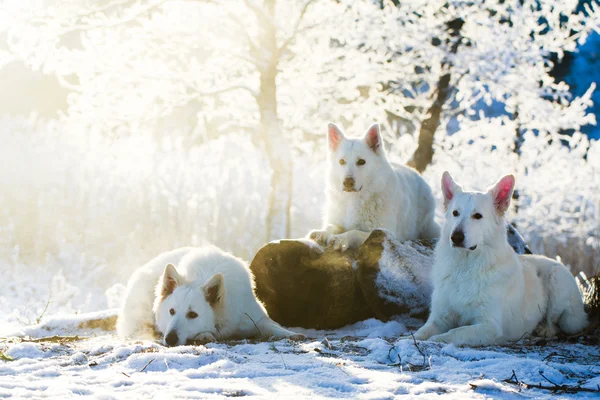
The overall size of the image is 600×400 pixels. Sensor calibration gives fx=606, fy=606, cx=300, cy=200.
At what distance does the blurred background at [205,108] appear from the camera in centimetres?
1116

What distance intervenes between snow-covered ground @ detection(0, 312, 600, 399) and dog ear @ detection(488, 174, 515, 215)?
45.3 inches

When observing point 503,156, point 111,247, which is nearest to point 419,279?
point 111,247

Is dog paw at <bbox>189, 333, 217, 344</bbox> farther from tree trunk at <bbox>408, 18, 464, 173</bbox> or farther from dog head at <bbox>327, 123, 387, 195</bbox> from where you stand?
tree trunk at <bbox>408, 18, 464, 173</bbox>

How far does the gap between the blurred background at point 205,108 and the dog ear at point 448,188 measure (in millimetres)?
5717

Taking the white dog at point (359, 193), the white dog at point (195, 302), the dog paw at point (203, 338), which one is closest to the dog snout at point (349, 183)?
the white dog at point (359, 193)

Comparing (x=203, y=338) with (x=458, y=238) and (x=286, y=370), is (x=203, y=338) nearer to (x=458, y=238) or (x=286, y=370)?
(x=286, y=370)

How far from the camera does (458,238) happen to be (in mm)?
4840

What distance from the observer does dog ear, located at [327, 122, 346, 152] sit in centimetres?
673

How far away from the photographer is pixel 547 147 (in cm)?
1969

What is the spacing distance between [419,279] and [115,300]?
16.2ft

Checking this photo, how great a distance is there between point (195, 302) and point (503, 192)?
265cm

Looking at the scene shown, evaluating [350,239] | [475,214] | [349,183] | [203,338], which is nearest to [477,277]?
[475,214]

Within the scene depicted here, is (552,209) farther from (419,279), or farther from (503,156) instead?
(419,279)

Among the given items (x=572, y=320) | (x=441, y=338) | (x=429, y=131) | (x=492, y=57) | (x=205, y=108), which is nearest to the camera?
(x=441, y=338)
